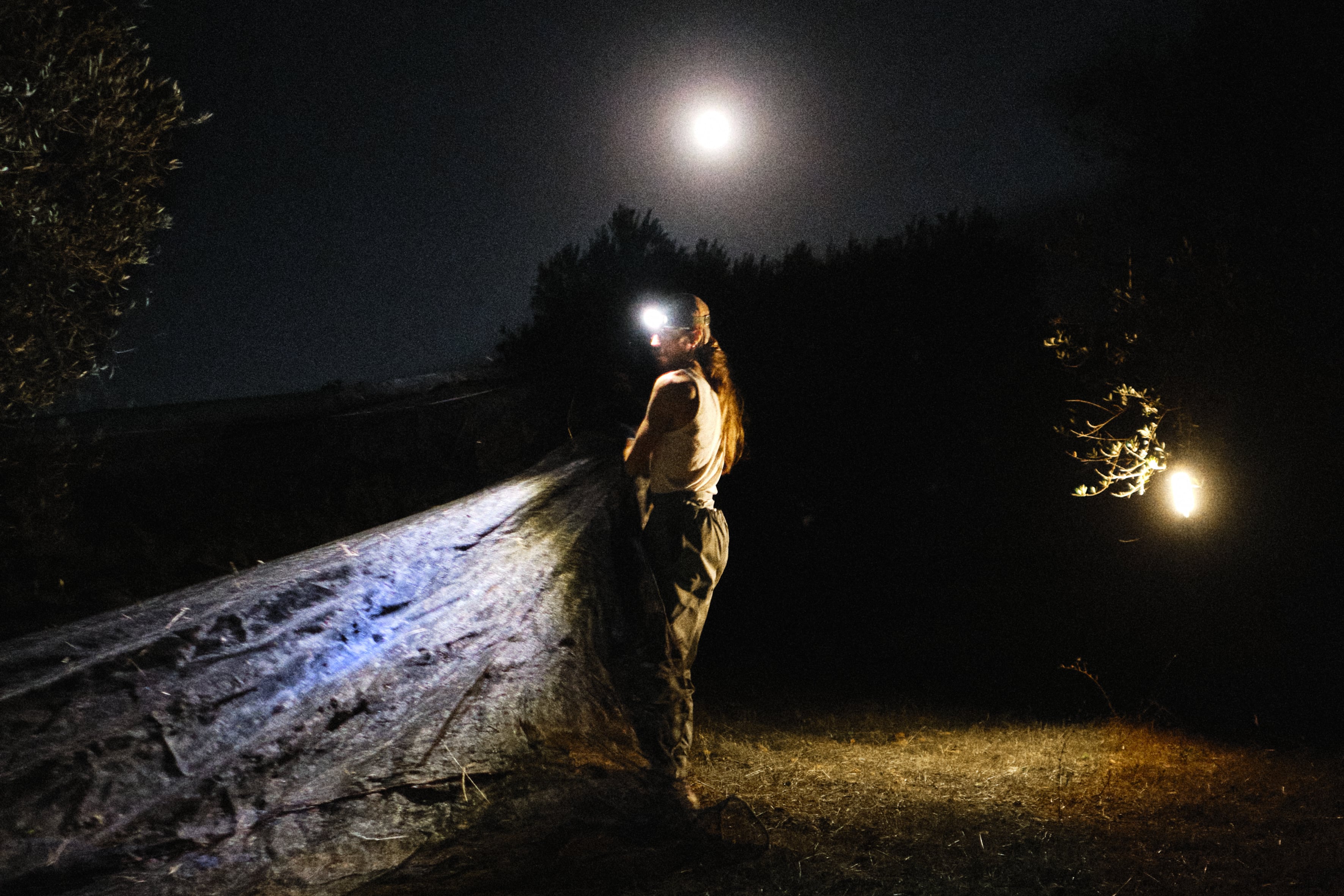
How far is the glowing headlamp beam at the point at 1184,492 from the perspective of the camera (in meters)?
6.34

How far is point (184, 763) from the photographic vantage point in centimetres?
316

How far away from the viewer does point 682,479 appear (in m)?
4.71

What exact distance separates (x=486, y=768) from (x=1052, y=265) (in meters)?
8.79

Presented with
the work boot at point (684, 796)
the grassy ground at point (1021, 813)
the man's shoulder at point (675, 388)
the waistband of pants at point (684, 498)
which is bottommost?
the grassy ground at point (1021, 813)

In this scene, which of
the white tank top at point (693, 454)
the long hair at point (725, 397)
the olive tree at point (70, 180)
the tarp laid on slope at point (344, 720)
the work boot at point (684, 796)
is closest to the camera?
the tarp laid on slope at point (344, 720)

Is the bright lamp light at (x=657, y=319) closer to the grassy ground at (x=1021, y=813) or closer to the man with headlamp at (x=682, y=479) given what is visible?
the man with headlamp at (x=682, y=479)

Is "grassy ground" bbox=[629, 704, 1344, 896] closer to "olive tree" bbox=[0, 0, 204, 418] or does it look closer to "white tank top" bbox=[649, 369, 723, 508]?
"white tank top" bbox=[649, 369, 723, 508]

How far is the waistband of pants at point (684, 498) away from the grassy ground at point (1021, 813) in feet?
5.33

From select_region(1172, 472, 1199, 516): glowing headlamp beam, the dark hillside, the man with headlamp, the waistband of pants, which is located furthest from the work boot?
select_region(1172, 472, 1199, 516): glowing headlamp beam

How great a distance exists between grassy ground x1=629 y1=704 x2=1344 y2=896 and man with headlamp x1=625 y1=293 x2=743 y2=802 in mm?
907

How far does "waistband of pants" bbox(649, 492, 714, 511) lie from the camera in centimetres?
473

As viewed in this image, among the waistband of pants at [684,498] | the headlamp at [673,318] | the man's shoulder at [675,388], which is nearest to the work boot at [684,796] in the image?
the waistband of pants at [684,498]

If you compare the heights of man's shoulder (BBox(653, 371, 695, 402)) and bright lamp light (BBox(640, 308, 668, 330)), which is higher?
bright lamp light (BBox(640, 308, 668, 330))

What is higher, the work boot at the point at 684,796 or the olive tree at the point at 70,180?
the olive tree at the point at 70,180
